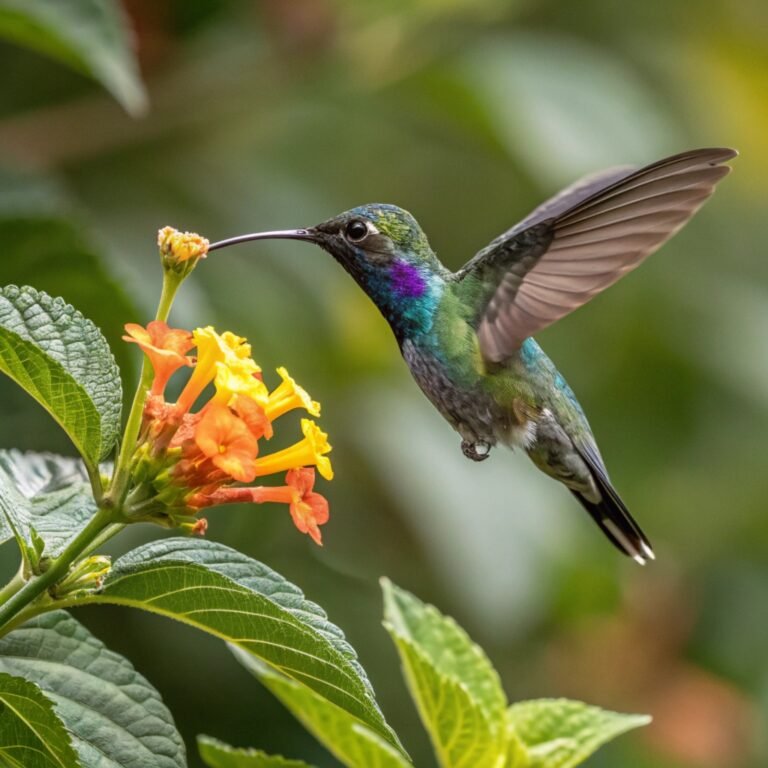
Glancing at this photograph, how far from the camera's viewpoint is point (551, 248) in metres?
2.09

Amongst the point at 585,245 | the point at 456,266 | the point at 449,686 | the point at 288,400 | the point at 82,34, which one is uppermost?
the point at 82,34

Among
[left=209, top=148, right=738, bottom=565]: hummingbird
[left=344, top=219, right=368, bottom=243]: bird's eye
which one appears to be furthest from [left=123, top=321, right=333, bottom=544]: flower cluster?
[left=344, top=219, right=368, bottom=243]: bird's eye

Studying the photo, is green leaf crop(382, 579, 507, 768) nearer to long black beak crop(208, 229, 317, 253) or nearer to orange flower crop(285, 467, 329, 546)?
orange flower crop(285, 467, 329, 546)

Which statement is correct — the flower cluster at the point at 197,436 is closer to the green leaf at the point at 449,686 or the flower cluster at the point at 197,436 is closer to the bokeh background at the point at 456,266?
the green leaf at the point at 449,686

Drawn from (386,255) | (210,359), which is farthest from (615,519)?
(210,359)

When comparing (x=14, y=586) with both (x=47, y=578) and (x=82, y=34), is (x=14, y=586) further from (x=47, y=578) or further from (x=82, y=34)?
(x=82, y=34)

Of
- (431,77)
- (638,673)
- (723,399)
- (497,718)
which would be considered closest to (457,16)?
(431,77)

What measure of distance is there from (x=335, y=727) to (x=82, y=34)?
1.72 meters

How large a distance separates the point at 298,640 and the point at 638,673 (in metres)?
3.12

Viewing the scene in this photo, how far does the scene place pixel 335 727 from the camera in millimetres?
1302

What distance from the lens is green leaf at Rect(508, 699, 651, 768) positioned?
5.79 ft

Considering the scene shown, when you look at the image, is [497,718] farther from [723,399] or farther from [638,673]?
[723,399]

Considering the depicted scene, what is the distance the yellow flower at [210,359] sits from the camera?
1588 mm

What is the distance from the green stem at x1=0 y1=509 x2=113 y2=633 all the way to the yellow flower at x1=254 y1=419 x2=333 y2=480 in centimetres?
28
